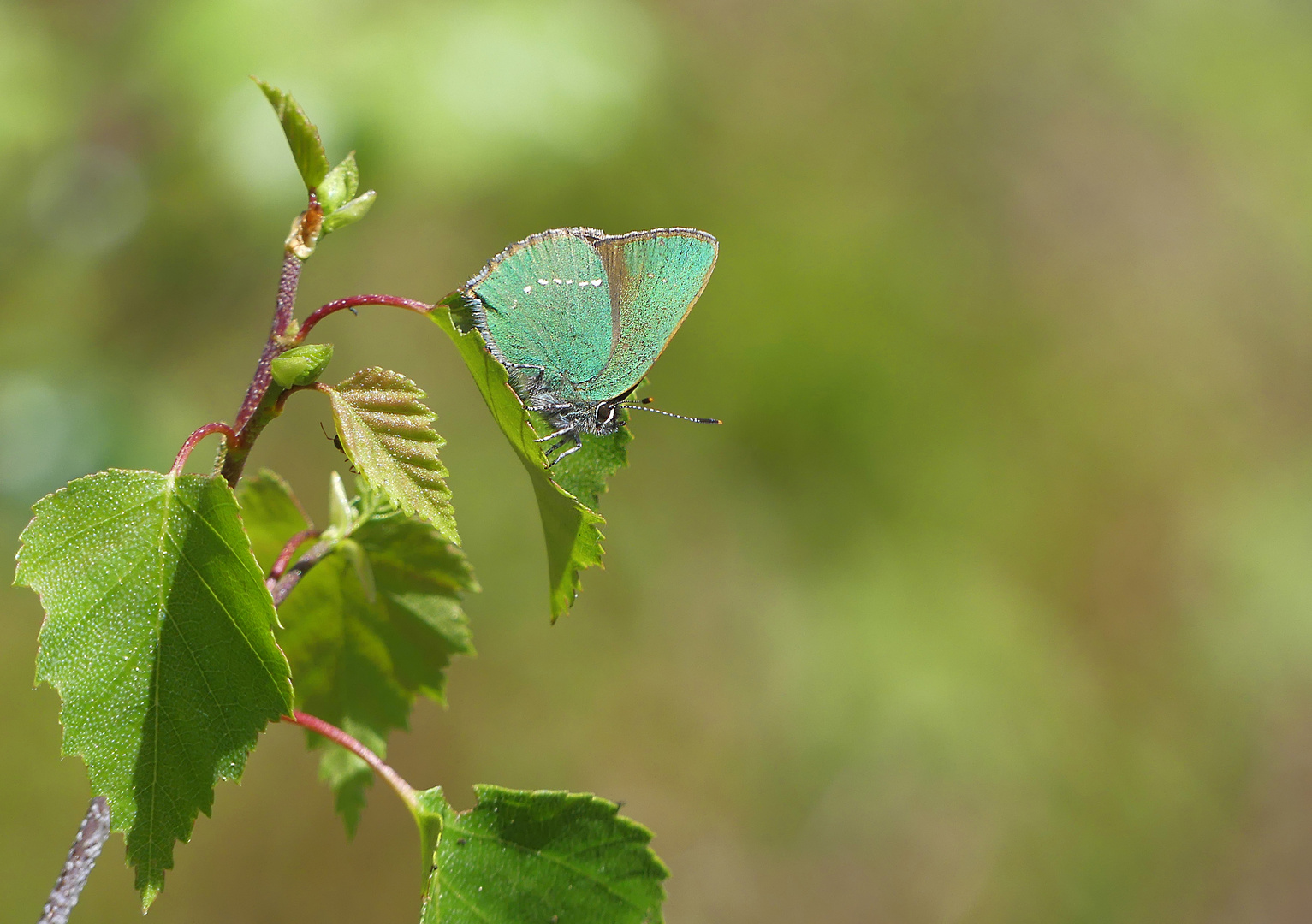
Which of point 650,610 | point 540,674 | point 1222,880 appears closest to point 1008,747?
point 1222,880

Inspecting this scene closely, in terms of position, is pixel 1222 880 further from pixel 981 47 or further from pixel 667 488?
pixel 981 47

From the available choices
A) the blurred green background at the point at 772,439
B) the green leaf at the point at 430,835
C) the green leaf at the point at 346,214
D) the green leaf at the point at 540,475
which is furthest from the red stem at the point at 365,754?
the blurred green background at the point at 772,439

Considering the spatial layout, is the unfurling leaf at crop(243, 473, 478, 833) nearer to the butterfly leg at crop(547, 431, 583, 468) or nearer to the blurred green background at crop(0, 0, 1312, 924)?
the butterfly leg at crop(547, 431, 583, 468)

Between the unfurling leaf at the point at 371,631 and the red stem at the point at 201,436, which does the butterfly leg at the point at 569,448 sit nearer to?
the unfurling leaf at the point at 371,631

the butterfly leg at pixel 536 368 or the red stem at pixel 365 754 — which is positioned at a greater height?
the butterfly leg at pixel 536 368

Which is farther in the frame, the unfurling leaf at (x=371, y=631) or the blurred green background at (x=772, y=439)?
the blurred green background at (x=772, y=439)

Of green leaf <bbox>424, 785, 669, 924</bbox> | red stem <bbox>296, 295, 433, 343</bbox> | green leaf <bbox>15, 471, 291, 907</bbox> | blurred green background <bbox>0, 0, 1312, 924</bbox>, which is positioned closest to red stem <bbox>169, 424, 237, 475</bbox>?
green leaf <bbox>15, 471, 291, 907</bbox>

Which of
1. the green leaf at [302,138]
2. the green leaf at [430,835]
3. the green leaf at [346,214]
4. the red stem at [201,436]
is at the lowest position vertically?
the green leaf at [430,835]
